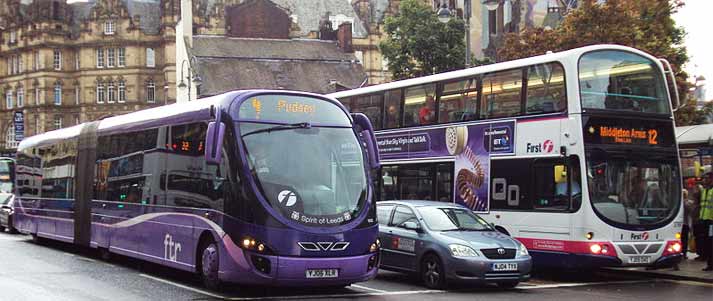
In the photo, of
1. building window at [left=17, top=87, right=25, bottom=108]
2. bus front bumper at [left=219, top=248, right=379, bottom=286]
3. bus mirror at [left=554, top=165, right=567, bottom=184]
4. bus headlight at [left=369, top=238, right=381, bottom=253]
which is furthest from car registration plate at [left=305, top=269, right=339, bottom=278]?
building window at [left=17, top=87, right=25, bottom=108]

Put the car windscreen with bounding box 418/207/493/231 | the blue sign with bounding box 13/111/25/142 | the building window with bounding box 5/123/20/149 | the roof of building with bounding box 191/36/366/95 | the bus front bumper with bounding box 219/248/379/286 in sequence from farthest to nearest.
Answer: the building window with bounding box 5/123/20/149, the blue sign with bounding box 13/111/25/142, the roof of building with bounding box 191/36/366/95, the car windscreen with bounding box 418/207/493/231, the bus front bumper with bounding box 219/248/379/286

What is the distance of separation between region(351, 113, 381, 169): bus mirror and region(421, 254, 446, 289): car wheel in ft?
7.47

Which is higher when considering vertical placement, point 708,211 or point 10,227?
point 708,211

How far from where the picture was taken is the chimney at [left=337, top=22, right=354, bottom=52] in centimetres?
8769

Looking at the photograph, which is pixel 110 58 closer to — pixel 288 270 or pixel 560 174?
pixel 560 174

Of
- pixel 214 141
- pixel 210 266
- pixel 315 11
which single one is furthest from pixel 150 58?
pixel 214 141

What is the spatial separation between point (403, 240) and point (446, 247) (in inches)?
52.6

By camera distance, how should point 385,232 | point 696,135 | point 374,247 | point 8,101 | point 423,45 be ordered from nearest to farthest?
point 374,247, point 385,232, point 696,135, point 423,45, point 8,101

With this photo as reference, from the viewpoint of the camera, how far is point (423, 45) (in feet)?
165

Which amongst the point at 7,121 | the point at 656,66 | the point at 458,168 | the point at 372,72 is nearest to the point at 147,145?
the point at 458,168

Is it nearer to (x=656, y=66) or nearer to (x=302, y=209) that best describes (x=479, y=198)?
(x=656, y=66)

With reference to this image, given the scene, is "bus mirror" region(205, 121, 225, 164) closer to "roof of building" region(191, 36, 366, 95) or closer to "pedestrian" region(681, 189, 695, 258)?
"pedestrian" region(681, 189, 695, 258)

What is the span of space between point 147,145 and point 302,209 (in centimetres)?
512

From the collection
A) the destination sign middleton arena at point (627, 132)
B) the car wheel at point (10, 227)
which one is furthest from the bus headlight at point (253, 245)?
the car wheel at point (10, 227)
